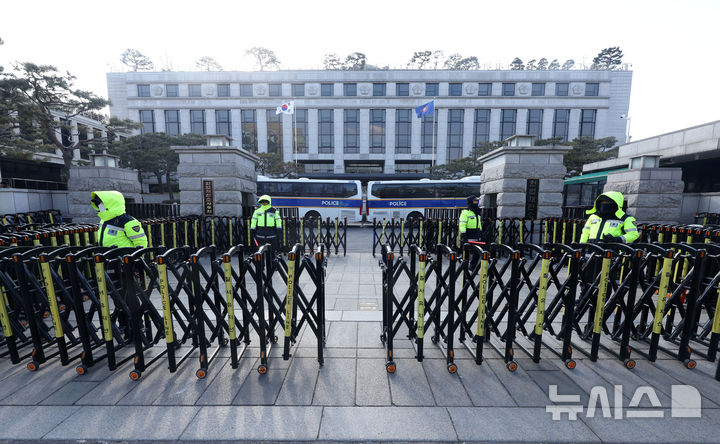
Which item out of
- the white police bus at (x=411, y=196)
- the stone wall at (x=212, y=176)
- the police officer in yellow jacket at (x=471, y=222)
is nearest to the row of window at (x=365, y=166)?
the white police bus at (x=411, y=196)

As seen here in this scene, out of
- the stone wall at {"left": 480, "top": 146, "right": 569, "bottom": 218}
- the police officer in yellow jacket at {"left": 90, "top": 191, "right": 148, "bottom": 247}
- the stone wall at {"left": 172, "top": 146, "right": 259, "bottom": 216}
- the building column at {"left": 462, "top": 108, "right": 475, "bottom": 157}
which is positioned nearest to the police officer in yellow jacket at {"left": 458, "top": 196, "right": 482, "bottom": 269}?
the stone wall at {"left": 480, "top": 146, "right": 569, "bottom": 218}

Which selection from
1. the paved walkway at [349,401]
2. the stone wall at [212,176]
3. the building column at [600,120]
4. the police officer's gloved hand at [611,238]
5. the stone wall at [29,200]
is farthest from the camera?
the building column at [600,120]

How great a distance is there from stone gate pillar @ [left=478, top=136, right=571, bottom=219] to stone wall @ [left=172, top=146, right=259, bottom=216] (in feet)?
32.7

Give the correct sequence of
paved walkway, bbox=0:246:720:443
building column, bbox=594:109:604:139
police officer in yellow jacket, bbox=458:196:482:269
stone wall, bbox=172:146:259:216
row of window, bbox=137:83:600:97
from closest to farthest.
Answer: paved walkway, bbox=0:246:720:443
police officer in yellow jacket, bbox=458:196:482:269
stone wall, bbox=172:146:259:216
building column, bbox=594:109:604:139
row of window, bbox=137:83:600:97

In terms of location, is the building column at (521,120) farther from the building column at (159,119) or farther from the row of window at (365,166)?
the building column at (159,119)

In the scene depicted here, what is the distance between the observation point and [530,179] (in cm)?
1063

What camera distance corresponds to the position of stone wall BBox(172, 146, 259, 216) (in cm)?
1045

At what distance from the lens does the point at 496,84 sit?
3803cm

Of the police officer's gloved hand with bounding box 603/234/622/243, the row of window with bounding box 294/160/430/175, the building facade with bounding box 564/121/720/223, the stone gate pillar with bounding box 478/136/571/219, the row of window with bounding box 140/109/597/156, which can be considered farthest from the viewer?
the row of window with bounding box 294/160/430/175

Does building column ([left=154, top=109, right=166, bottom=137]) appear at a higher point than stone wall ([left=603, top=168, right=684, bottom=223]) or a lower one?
higher

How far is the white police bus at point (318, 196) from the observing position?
19.7 metres

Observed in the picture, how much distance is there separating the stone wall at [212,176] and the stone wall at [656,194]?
45.1ft

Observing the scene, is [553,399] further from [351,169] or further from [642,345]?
[351,169]

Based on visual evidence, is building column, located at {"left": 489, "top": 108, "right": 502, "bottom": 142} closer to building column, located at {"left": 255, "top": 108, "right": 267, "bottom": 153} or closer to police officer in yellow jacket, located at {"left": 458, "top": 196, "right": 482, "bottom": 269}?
building column, located at {"left": 255, "top": 108, "right": 267, "bottom": 153}
